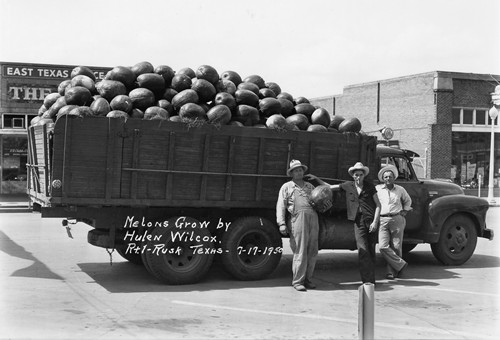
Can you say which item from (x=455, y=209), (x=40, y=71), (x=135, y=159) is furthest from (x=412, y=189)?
(x=40, y=71)

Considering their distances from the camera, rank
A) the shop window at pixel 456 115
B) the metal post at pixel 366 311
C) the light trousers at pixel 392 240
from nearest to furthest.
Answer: the metal post at pixel 366 311 → the light trousers at pixel 392 240 → the shop window at pixel 456 115

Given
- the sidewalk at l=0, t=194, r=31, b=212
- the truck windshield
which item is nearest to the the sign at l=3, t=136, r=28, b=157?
the sidewalk at l=0, t=194, r=31, b=212

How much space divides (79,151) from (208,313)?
2809 millimetres

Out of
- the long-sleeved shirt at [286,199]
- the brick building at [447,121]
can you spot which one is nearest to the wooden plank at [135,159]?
the long-sleeved shirt at [286,199]

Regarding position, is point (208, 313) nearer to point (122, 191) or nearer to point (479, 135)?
point (122, 191)

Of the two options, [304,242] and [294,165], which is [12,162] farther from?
[304,242]

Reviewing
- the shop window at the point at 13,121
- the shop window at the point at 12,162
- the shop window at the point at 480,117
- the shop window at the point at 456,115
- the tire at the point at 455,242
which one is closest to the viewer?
the tire at the point at 455,242

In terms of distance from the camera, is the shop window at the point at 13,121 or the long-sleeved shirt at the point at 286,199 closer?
the long-sleeved shirt at the point at 286,199

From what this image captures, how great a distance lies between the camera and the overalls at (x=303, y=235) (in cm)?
851

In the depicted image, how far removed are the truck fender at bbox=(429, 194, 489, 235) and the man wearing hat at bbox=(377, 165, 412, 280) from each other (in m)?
1.11

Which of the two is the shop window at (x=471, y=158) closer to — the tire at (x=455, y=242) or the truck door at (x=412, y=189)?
the tire at (x=455, y=242)

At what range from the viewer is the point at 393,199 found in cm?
950

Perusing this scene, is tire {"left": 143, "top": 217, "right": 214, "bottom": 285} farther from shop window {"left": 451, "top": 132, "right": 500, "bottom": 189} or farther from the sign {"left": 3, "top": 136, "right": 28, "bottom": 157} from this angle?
shop window {"left": 451, "top": 132, "right": 500, "bottom": 189}

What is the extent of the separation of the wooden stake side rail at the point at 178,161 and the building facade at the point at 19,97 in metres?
19.2
